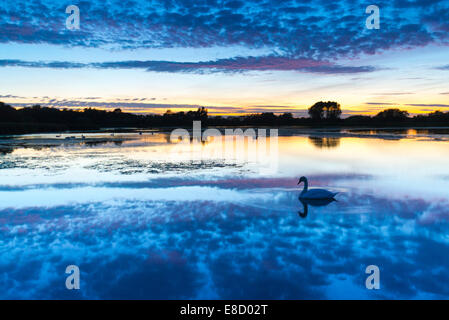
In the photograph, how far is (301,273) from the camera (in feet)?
17.7

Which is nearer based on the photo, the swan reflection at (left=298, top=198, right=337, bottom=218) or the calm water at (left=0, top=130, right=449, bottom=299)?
the calm water at (left=0, top=130, right=449, bottom=299)

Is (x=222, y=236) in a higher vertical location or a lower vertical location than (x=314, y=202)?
lower

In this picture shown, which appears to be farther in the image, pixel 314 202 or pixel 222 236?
pixel 314 202

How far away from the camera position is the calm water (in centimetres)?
507

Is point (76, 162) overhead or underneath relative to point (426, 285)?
overhead

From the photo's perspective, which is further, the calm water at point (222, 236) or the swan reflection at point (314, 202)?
the swan reflection at point (314, 202)

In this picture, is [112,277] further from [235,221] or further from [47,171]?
[47,171]

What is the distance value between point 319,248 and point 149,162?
12508 millimetres

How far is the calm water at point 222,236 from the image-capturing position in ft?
16.6

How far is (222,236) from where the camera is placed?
6984 millimetres

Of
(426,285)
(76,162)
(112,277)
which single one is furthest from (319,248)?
(76,162)
